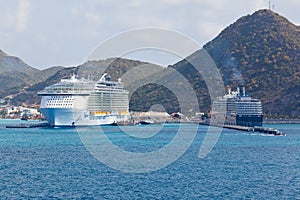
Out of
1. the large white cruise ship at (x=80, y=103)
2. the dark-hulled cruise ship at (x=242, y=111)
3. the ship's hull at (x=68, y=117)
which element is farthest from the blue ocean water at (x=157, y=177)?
the dark-hulled cruise ship at (x=242, y=111)

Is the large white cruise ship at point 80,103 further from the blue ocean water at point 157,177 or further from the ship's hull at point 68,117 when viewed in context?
the blue ocean water at point 157,177

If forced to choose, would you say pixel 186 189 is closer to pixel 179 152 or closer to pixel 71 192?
pixel 71 192

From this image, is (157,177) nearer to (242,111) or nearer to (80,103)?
(80,103)

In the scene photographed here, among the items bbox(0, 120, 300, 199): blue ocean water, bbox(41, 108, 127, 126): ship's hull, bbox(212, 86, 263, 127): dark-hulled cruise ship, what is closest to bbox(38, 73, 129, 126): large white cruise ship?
bbox(41, 108, 127, 126): ship's hull

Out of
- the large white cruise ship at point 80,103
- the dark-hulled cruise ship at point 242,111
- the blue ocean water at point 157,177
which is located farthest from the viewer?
the dark-hulled cruise ship at point 242,111

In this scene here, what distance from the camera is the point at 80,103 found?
120250 mm

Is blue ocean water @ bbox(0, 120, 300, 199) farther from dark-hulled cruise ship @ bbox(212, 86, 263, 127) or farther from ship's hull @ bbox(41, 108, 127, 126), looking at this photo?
dark-hulled cruise ship @ bbox(212, 86, 263, 127)

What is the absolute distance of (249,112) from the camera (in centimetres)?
13038

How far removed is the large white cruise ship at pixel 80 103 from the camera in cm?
11662

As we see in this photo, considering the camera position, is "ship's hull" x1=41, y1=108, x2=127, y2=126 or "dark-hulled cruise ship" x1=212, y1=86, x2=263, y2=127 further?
"dark-hulled cruise ship" x1=212, y1=86, x2=263, y2=127

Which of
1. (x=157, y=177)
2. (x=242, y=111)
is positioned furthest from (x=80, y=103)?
(x=157, y=177)

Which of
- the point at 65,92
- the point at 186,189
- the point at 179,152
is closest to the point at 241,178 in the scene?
the point at 186,189

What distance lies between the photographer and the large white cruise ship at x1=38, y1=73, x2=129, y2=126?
116625 mm

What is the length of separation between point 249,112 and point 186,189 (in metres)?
92.6
